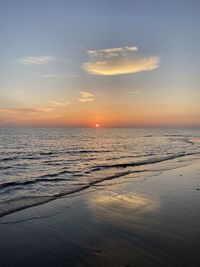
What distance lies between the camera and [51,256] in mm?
6559

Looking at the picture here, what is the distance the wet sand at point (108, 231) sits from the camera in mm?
6352

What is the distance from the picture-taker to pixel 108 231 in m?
8.13

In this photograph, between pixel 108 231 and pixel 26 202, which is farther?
pixel 26 202

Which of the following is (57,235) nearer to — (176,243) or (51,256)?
(51,256)

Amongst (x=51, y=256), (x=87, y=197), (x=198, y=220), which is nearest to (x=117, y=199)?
(x=87, y=197)

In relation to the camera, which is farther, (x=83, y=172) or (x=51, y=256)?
(x=83, y=172)

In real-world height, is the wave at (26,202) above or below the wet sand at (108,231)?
below

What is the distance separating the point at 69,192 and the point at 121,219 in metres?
5.45

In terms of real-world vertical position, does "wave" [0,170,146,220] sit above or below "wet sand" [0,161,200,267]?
below

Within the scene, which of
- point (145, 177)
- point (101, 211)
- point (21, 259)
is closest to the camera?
point (21, 259)

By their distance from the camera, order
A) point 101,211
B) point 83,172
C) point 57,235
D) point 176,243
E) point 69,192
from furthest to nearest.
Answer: point 83,172, point 69,192, point 101,211, point 57,235, point 176,243

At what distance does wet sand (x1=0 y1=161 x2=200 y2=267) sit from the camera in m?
6.35

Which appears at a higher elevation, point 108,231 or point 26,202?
point 108,231

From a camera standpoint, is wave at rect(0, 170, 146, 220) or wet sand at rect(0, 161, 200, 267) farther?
wave at rect(0, 170, 146, 220)
